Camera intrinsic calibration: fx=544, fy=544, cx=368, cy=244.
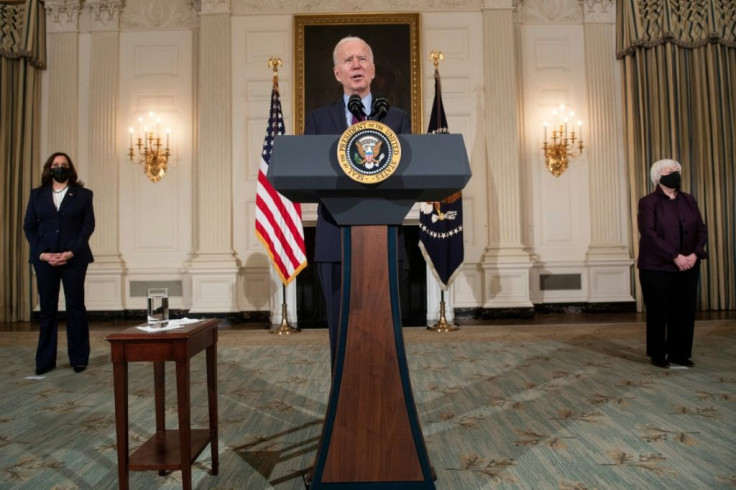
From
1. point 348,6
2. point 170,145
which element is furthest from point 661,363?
point 170,145

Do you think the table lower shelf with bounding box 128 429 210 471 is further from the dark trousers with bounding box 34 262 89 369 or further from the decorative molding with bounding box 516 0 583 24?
the decorative molding with bounding box 516 0 583 24

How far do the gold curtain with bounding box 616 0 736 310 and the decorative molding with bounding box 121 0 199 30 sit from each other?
5822 mm

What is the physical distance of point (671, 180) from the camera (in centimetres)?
385

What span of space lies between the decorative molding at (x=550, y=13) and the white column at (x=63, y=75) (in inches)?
236

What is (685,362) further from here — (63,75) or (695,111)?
(63,75)

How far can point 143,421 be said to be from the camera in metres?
2.79

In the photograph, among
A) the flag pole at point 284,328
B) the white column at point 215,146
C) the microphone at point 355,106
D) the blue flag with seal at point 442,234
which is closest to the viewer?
the microphone at point 355,106

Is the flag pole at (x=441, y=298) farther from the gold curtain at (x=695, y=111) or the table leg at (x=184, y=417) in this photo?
the table leg at (x=184, y=417)

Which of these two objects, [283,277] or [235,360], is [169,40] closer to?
[283,277]

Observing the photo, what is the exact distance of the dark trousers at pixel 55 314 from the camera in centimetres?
401

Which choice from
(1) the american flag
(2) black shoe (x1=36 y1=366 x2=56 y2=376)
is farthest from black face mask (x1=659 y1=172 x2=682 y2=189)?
(2) black shoe (x1=36 y1=366 x2=56 y2=376)

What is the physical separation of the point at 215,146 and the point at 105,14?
238cm

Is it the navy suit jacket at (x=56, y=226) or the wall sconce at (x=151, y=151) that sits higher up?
the wall sconce at (x=151, y=151)

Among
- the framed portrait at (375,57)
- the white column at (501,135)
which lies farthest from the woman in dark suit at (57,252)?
the white column at (501,135)
